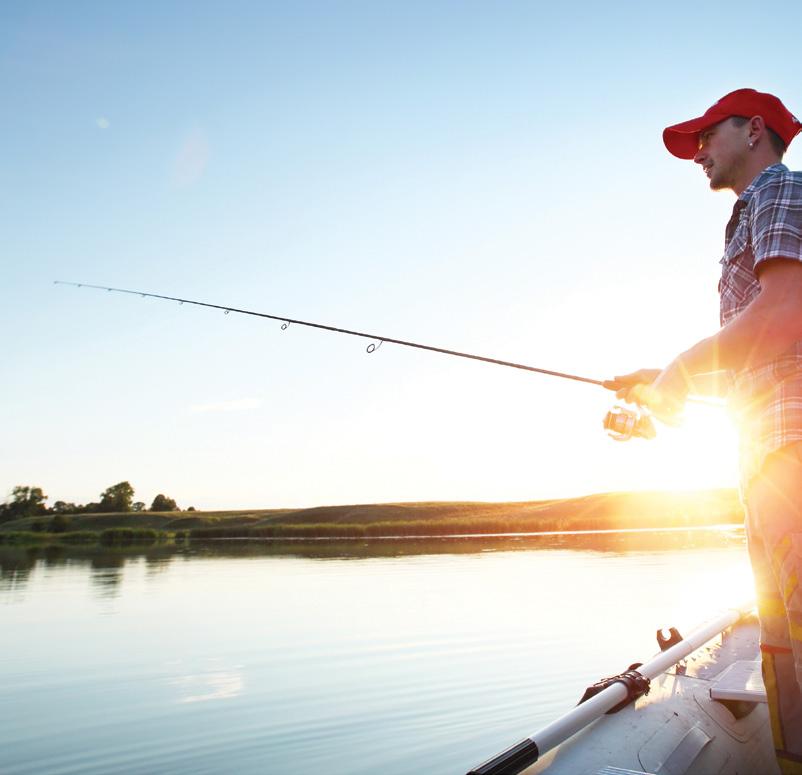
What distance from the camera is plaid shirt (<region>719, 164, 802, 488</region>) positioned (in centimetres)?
218

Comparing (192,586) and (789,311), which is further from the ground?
(789,311)

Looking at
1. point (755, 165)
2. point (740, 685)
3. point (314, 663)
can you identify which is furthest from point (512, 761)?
point (314, 663)

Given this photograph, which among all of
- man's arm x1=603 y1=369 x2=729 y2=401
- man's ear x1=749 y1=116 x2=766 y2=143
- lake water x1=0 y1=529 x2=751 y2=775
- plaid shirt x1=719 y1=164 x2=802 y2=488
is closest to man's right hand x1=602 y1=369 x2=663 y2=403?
man's arm x1=603 y1=369 x2=729 y2=401

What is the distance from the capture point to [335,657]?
10.1m

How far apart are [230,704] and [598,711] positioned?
544cm

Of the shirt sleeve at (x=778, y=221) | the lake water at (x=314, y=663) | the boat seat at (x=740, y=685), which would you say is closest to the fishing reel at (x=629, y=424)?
the shirt sleeve at (x=778, y=221)

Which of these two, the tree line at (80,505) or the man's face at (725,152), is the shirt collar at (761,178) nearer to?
the man's face at (725,152)

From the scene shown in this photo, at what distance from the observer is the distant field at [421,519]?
5097 centimetres

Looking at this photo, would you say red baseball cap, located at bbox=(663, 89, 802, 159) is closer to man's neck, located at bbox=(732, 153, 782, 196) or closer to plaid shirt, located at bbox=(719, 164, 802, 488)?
man's neck, located at bbox=(732, 153, 782, 196)

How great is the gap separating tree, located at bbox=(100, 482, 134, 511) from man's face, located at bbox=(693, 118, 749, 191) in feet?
393

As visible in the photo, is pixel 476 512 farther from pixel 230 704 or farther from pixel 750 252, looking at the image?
pixel 750 252

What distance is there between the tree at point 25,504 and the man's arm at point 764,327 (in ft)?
393

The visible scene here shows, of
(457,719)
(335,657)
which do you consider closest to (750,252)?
(457,719)

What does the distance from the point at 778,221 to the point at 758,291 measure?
0.31 metres
